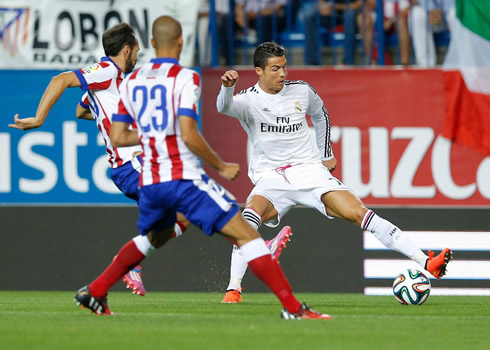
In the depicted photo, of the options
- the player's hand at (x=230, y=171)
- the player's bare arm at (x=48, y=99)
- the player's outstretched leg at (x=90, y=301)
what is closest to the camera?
the player's hand at (x=230, y=171)

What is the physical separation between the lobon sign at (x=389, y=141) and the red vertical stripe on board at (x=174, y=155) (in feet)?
19.7

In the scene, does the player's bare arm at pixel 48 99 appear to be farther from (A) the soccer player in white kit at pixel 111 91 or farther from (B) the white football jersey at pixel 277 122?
(B) the white football jersey at pixel 277 122

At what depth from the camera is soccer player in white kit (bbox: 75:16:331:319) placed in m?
5.89

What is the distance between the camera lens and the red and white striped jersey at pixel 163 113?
19.4 feet

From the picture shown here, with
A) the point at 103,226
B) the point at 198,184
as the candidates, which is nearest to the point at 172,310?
the point at 198,184

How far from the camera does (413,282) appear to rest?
302 inches

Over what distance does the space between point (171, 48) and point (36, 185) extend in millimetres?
6211

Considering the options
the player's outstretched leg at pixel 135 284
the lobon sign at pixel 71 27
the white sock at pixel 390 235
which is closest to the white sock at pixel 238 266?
the player's outstretched leg at pixel 135 284

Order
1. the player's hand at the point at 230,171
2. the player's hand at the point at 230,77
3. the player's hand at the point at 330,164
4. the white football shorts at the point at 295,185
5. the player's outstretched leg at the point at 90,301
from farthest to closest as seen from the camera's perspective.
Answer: the player's hand at the point at 330,164 < the white football shorts at the point at 295,185 < the player's hand at the point at 230,77 < the player's outstretched leg at the point at 90,301 < the player's hand at the point at 230,171

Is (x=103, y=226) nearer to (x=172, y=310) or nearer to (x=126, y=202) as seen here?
(x=126, y=202)

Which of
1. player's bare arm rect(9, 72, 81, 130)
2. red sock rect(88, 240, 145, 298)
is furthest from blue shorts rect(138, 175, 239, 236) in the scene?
player's bare arm rect(9, 72, 81, 130)

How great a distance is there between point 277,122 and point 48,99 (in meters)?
1.95

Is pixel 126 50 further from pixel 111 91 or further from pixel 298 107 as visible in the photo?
pixel 298 107

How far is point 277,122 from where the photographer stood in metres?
8.20
